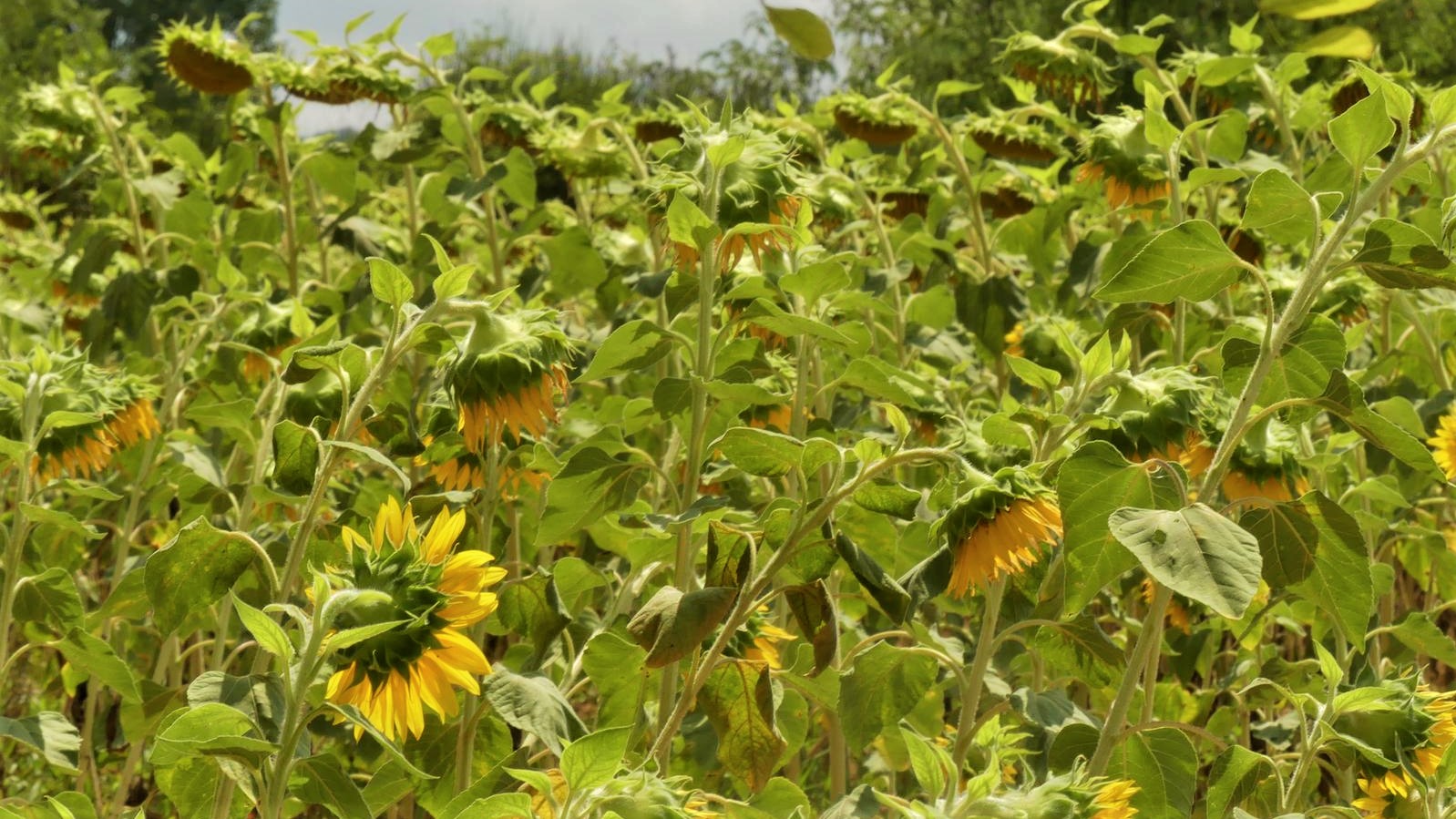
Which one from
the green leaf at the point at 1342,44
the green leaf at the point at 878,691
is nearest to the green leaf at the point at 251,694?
the green leaf at the point at 878,691

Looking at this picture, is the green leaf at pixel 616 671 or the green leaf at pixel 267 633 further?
the green leaf at pixel 616 671

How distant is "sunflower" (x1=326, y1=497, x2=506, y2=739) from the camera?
2.86 ft

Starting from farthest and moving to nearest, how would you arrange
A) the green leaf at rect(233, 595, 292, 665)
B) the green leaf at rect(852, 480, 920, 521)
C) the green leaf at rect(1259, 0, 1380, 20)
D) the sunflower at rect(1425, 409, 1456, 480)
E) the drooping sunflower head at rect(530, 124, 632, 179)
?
the drooping sunflower head at rect(530, 124, 632, 179) → the green leaf at rect(1259, 0, 1380, 20) → the sunflower at rect(1425, 409, 1456, 480) → the green leaf at rect(852, 480, 920, 521) → the green leaf at rect(233, 595, 292, 665)

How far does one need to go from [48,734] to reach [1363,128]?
118 centimetres

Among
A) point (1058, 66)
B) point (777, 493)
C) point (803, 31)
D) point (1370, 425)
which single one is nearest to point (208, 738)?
point (1370, 425)

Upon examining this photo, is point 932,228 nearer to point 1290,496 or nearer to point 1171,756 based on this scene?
point 1290,496

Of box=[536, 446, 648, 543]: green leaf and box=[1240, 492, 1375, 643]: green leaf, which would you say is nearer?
box=[1240, 492, 1375, 643]: green leaf

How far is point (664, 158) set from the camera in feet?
4.28

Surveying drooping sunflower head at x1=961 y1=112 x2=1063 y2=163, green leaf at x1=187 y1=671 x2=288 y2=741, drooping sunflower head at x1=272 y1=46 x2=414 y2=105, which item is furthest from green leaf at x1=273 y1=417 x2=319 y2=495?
drooping sunflower head at x1=961 y1=112 x2=1063 y2=163

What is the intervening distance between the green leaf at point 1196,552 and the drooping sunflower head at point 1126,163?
971 mm

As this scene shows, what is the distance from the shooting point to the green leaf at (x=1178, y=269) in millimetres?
1014

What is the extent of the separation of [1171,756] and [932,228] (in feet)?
4.73

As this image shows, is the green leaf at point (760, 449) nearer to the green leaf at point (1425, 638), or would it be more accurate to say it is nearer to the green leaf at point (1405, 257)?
the green leaf at point (1405, 257)

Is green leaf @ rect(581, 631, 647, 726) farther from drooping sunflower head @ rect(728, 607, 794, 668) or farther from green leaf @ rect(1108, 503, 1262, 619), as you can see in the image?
green leaf @ rect(1108, 503, 1262, 619)
